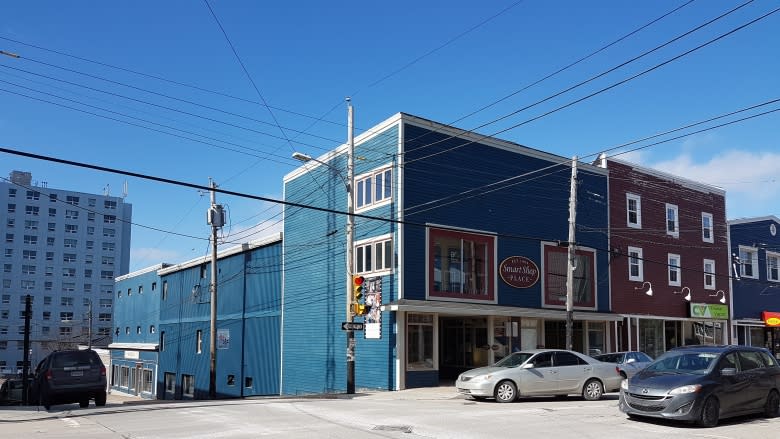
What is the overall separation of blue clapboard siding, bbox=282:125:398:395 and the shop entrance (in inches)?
190

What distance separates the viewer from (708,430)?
41.8ft

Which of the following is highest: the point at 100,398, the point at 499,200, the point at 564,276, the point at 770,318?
the point at 499,200

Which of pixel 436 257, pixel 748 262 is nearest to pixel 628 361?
pixel 436 257

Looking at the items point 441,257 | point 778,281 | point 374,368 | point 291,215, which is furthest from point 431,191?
point 778,281

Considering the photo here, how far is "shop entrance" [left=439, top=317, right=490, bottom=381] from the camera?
96.9ft

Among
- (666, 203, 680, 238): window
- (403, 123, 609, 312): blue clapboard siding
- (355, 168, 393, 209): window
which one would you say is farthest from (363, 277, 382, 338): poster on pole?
(666, 203, 680, 238): window

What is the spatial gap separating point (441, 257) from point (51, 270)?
9454 cm

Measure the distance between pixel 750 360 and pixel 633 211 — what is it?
73.9ft

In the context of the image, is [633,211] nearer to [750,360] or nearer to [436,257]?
[436,257]

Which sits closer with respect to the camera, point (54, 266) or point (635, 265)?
point (635, 265)

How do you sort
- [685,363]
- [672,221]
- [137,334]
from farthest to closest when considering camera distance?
[137,334] < [672,221] < [685,363]

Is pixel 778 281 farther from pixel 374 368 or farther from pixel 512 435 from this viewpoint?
pixel 512 435

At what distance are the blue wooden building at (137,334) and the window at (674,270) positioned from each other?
33743 millimetres

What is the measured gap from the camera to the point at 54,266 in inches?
4190
